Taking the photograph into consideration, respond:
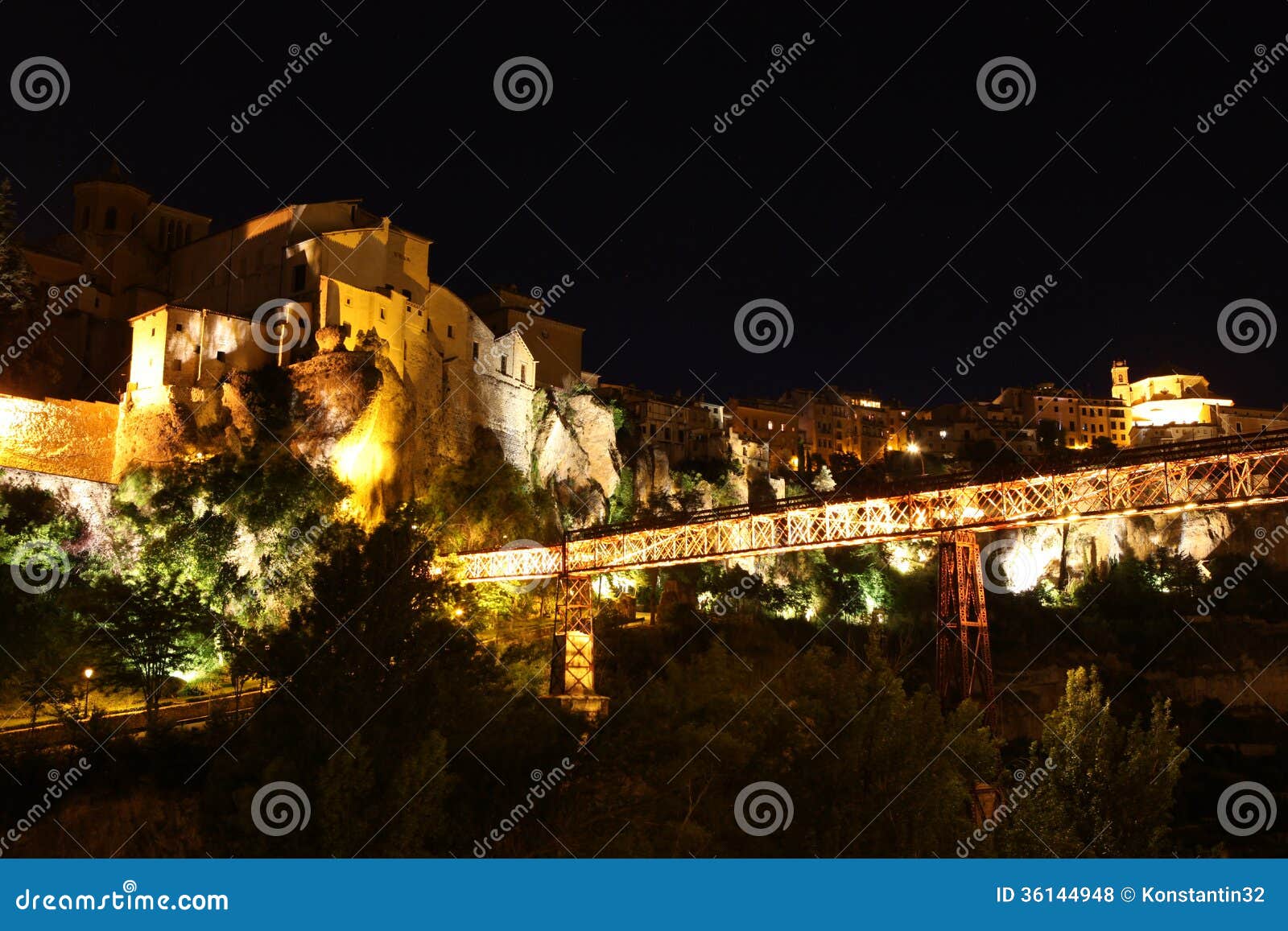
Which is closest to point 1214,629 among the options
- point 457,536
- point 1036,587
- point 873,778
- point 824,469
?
point 1036,587

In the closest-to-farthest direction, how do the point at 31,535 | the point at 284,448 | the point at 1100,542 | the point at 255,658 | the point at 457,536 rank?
1. the point at 255,658
2. the point at 31,535
3. the point at 284,448
4. the point at 457,536
5. the point at 1100,542

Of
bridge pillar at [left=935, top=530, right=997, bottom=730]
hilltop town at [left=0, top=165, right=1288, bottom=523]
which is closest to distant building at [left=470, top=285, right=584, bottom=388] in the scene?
hilltop town at [left=0, top=165, right=1288, bottom=523]

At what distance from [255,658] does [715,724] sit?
1178cm

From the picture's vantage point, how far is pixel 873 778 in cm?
2511

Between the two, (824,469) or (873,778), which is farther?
(824,469)

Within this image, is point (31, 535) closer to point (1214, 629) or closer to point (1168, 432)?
point (1214, 629)
